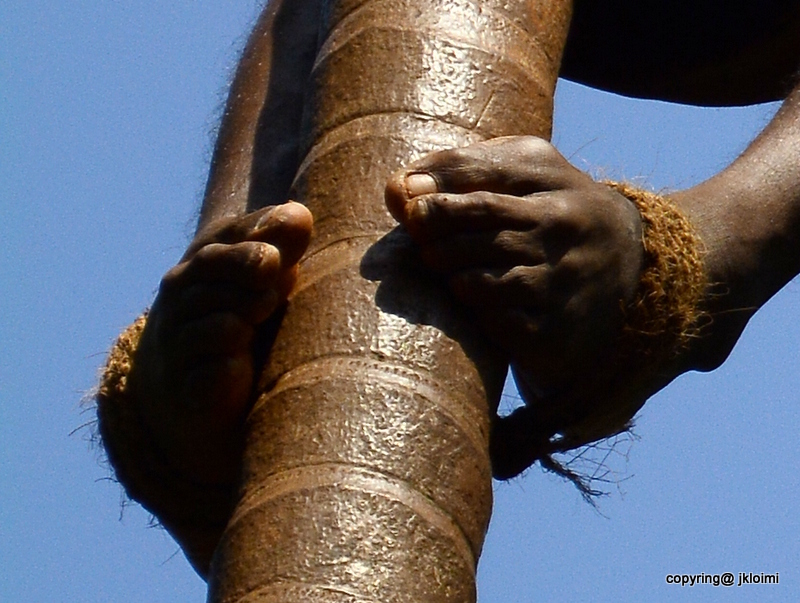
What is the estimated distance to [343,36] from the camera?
2.96m

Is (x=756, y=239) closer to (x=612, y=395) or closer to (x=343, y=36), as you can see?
(x=612, y=395)

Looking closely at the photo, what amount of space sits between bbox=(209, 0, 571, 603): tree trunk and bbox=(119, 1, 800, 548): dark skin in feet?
0.19

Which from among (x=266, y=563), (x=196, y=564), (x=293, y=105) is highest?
(x=293, y=105)

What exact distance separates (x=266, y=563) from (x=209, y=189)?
3.97 feet

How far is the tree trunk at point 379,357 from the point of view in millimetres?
2279

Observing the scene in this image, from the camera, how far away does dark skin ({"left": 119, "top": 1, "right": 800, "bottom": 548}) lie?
2561 mm

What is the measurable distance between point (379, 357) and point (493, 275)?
22 cm

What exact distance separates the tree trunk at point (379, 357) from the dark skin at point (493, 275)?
0.19 feet

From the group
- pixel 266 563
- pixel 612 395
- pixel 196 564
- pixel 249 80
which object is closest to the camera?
pixel 266 563

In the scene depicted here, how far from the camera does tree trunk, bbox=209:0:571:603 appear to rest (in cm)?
228

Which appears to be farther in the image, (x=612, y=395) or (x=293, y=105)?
(x=293, y=105)

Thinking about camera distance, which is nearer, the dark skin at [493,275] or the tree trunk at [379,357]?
the tree trunk at [379,357]

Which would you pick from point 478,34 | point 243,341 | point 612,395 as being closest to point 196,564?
point 243,341

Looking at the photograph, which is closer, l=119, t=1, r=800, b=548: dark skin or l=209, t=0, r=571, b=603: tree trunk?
l=209, t=0, r=571, b=603: tree trunk
